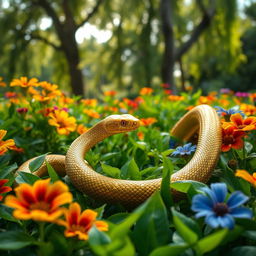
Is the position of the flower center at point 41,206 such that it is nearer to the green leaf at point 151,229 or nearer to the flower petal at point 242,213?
the green leaf at point 151,229

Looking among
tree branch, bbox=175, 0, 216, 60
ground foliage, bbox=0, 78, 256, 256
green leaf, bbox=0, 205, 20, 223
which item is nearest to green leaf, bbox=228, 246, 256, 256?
ground foliage, bbox=0, 78, 256, 256

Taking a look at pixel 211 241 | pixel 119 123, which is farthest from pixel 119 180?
pixel 211 241

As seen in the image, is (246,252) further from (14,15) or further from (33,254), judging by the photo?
(14,15)

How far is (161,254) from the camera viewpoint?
72cm

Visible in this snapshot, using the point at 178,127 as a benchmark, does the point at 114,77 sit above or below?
below

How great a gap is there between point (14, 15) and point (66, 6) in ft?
4.90

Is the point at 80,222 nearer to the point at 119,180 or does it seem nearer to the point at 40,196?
the point at 40,196

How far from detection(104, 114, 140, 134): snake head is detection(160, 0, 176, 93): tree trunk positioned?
255 inches

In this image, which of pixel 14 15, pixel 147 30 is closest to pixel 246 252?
pixel 147 30

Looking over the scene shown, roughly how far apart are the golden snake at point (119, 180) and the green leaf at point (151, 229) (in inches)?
8.8

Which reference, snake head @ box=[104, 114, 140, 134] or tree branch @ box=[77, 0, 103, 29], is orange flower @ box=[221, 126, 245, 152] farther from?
tree branch @ box=[77, 0, 103, 29]

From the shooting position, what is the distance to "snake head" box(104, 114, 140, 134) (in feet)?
4.57

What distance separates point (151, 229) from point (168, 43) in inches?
313

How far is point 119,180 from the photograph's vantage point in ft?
3.64
